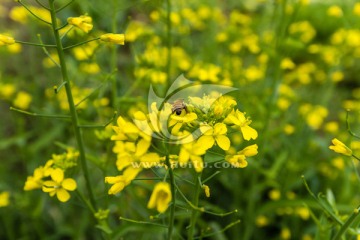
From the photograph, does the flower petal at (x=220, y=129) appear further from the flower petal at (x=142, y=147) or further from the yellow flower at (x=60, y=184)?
the yellow flower at (x=60, y=184)

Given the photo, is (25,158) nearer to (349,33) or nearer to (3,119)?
(3,119)

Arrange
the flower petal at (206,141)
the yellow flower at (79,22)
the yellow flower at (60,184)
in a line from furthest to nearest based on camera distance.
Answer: the yellow flower at (60,184), the yellow flower at (79,22), the flower petal at (206,141)

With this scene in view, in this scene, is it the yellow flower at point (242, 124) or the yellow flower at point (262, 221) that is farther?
the yellow flower at point (262, 221)

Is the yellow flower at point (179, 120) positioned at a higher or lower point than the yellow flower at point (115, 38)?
lower

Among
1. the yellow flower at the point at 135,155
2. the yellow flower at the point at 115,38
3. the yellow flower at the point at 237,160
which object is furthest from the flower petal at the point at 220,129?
the yellow flower at the point at 115,38

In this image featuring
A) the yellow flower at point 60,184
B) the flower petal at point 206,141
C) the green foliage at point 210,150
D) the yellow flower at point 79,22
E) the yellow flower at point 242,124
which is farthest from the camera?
the green foliage at point 210,150

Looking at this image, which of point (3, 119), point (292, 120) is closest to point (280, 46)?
point (292, 120)
